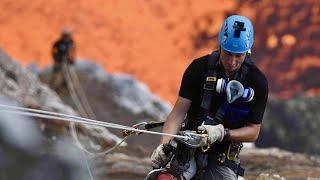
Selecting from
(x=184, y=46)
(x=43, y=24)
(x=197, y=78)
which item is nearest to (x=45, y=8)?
(x=43, y=24)

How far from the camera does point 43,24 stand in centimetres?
791

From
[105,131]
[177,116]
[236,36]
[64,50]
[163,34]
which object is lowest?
[177,116]

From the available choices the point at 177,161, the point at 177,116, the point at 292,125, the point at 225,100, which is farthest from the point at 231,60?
the point at 292,125

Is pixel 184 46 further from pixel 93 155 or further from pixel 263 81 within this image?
pixel 263 81

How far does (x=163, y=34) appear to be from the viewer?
322 inches

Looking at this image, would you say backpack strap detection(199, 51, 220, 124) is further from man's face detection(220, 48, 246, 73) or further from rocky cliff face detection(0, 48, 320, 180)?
rocky cliff face detection(0, 48, 320, 180)

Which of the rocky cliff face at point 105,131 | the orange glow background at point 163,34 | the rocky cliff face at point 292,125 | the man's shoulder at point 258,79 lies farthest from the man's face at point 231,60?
the rocky cliff face at point 292,125

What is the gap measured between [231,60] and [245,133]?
463 millimetres

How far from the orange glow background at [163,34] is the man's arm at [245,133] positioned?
131 inches

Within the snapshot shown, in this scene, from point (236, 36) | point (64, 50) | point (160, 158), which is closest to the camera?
point (236, 36)

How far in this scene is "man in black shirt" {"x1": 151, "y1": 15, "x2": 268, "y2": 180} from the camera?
467 cm

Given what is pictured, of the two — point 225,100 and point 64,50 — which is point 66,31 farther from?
point 225,100

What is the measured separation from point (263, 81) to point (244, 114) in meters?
0.23

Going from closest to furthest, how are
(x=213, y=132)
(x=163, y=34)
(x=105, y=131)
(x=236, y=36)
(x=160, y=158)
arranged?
1. (x=213, y=132)
2. (x=236, y=36)
3. (x=160, y=158)
4. (x=105, y=131)
5. (x=163, y=34)
